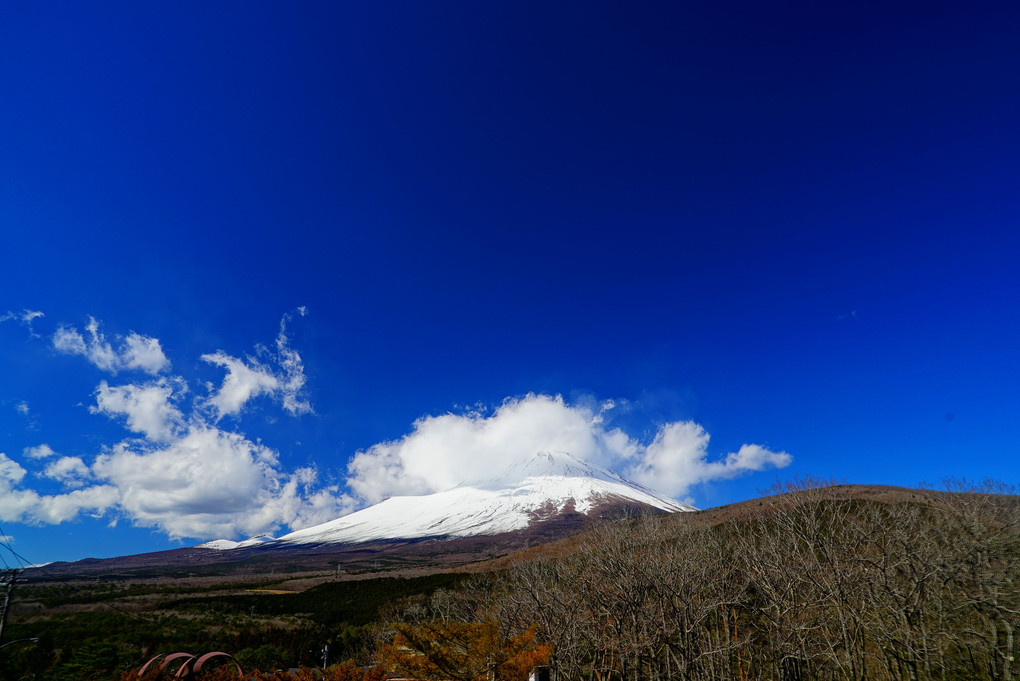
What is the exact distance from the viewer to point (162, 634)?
3981 centimetres

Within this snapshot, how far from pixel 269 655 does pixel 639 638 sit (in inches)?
1259

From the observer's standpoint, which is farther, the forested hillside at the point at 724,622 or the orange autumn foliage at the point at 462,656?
the forested hillside at the point at 724,622

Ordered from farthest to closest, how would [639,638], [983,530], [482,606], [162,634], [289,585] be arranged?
[289,585], [162,634], [482,606], [983,530], [639,638]

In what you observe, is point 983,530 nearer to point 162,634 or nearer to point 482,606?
point 482,606

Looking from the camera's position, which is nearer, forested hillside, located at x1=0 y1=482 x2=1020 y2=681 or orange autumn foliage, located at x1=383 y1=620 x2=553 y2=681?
orange autumn foliage, located at x1=383 y1=620 x2=553 y2=681

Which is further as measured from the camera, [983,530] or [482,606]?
[482,606]

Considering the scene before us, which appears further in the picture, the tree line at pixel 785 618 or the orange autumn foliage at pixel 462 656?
the tree line at pixel 785 618

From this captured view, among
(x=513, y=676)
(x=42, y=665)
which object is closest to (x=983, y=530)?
(x=513, y=676)

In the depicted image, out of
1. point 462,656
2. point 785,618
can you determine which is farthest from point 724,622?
point 462,656

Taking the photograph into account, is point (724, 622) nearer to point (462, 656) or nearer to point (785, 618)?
point (785, 618)

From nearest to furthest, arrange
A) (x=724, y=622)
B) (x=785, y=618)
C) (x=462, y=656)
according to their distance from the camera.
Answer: (x=462, y=656) < (x=724, y=622) < (x=785, y=618)

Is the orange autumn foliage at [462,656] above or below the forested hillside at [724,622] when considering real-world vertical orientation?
above

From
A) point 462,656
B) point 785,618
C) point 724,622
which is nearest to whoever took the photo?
point 462,656

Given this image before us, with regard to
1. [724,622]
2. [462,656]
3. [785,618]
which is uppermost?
[462,656]
